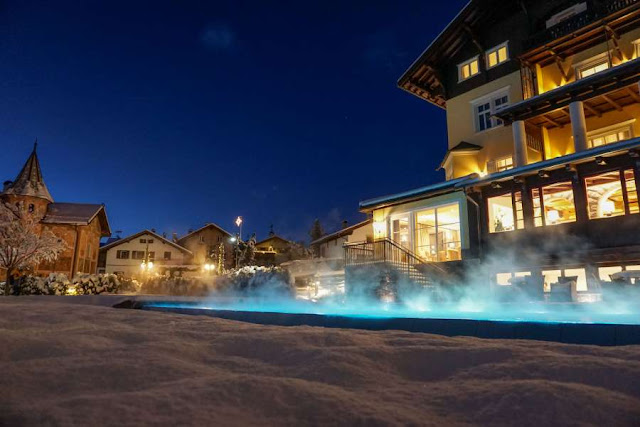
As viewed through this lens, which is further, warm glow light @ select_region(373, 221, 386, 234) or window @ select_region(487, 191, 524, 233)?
warm glow light @ select_region(373, 221, 386, 234)

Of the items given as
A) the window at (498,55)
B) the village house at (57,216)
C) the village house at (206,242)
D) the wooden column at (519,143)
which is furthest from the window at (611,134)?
the village house at (206,242)

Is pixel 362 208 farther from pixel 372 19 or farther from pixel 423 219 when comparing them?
pixel 372 19

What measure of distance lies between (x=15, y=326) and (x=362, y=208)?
14.3 m

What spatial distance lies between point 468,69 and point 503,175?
7244mm

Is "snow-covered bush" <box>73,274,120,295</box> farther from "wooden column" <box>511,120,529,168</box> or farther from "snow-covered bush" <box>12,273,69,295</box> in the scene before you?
"wooden column" <box>511,120,529,168</box>

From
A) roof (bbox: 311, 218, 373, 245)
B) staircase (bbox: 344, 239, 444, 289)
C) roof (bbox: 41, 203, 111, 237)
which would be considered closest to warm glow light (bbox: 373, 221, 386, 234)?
staircase (bbox: 344, 239, 444, 289)

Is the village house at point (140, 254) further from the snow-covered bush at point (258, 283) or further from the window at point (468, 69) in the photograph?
the window at point (468, 69)

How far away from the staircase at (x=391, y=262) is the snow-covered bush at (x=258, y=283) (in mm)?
3919

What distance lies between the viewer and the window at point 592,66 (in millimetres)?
13023

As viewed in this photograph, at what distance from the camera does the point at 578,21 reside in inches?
508

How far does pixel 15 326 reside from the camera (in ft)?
12.7

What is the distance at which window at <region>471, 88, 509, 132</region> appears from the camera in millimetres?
15655

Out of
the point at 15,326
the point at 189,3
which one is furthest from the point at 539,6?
the point at 189,3

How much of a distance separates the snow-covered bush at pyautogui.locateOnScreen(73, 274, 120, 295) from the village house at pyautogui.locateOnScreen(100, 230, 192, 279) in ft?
67.5
